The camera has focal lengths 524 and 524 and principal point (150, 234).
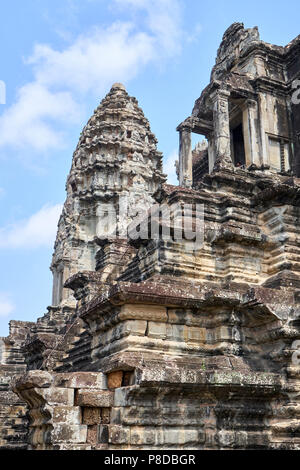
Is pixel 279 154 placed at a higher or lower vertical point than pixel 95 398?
higher

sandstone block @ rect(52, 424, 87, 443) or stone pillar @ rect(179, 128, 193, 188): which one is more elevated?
stone pillar @ rect(179, 128, 193, 188)

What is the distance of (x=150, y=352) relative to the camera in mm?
8594

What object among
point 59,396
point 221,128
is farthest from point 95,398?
point 221,128

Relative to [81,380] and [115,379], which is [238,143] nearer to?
[115,379]

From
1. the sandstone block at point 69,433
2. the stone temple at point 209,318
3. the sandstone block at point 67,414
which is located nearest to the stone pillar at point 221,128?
the stone temple at point 209,318

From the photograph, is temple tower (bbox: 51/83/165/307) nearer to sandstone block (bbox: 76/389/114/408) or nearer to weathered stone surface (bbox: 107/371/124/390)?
weathered stone surface (bbox: 107/371/124/390)

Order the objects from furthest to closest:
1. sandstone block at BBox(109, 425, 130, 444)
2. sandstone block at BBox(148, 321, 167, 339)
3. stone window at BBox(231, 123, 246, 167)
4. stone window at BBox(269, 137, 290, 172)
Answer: stone window at BBox(231, 123, 246, 167), stone window at BBox(269, 137, 290, 172), sandstone block at BBox(148, 321, 167, 339), sandstone block at BBox(109, 425, 130, 444)

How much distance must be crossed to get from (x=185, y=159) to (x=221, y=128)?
1804 mm

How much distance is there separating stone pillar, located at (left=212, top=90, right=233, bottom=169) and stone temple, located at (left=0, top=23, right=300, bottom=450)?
3 centimetres

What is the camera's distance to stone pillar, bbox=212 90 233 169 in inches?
475

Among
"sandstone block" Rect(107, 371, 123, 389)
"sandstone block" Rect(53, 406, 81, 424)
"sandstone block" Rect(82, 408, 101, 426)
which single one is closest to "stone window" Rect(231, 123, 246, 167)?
"sandstone block" Rect(107, 371, 123, 389)

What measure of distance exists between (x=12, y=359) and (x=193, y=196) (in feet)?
50.5

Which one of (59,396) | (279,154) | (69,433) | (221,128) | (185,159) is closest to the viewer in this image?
(69,433)

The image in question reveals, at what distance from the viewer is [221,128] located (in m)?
12.6
